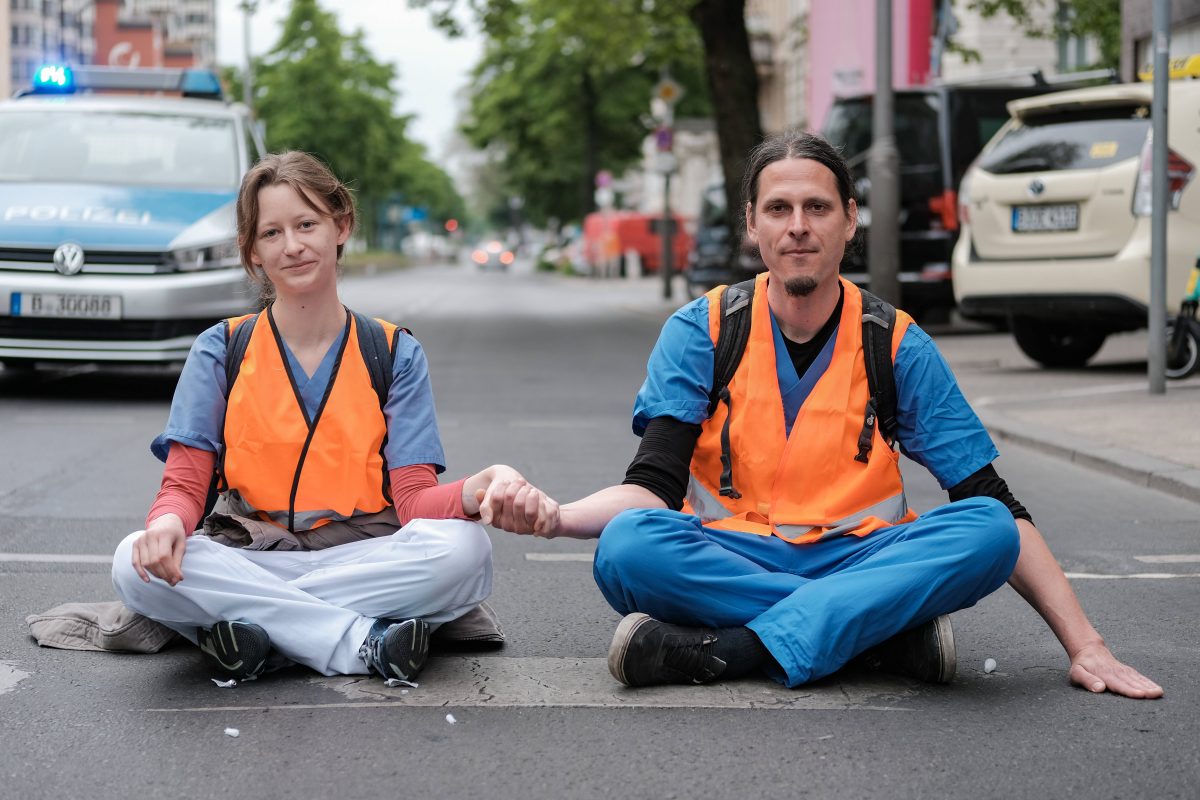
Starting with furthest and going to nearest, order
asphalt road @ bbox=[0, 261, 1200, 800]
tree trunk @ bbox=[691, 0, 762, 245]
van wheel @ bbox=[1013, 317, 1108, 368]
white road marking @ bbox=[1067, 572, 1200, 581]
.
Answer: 1. tree trunk @ bbox=[691, 0, 762, 245]
2. van wheel @ bbox=[1013, 317, 1108, 368]
3. white road marking @ bbox=[1067, 572, 1200, 581]
4. asphalt road @ bbox=[0, 261, 1200, 800]

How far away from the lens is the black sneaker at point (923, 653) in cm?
416

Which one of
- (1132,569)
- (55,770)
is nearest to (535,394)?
(1132,569)

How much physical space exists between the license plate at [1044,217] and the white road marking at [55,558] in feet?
26.9

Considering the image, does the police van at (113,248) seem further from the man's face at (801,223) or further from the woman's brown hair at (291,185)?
the man's face at (801,223)

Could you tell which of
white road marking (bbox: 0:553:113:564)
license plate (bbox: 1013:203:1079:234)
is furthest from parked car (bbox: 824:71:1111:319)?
white road marking (bbox: 0:553:113:564)

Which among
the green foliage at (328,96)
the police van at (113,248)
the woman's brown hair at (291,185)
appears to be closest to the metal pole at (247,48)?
the green foliage at (328,96)

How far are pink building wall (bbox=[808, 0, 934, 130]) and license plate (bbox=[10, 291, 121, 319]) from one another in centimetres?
992

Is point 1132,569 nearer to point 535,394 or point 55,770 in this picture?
point 55,770

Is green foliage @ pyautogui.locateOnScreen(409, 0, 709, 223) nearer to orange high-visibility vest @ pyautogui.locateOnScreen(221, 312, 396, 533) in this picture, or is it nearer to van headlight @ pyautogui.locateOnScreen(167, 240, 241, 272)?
van headlight @ pyautogui.locateOnScreen(167, 240, 241, 272)

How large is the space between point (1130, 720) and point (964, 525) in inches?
22.2

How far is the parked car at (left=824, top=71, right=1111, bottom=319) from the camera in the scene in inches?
672

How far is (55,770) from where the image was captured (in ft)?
11.5

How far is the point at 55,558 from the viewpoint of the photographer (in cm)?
595

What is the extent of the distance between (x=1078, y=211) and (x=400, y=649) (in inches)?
362
